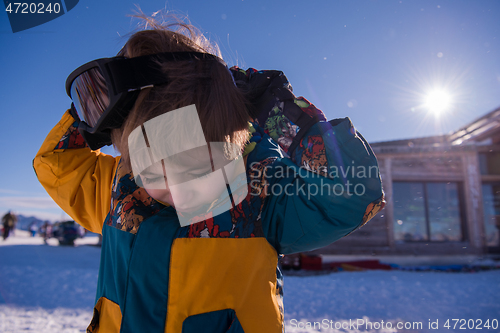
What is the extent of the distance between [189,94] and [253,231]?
443mm

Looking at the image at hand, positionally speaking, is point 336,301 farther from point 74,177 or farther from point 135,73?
point 135,73

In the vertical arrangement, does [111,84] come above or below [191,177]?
above

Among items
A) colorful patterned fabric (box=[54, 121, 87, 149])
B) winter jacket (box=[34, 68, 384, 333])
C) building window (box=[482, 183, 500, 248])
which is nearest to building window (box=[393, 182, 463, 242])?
building window (box=[482, 183, 500, 248])

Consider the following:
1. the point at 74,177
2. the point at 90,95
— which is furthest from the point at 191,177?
the point at 74,177

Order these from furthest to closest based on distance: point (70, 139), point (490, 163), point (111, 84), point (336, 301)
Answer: point (490, 163)
point (336, 301)
point (70, 139)
point (111, 84)

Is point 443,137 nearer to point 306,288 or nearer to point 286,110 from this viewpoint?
point 306,288

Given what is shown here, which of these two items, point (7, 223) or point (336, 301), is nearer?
point (336, 301)

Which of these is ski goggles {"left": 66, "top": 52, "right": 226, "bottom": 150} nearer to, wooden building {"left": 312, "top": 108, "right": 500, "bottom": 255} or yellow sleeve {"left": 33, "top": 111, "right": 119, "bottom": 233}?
yellow sleeve {"left": 33, "top": 111, "right": 119, "bottom": 233}

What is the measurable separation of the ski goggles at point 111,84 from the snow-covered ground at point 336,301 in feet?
8.46

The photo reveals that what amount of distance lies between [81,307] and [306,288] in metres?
3.05

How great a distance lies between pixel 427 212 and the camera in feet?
21.6

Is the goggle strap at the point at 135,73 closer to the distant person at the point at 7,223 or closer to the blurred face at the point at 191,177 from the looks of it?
the blurred face at the point at 191,177

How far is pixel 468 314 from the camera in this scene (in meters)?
3.07

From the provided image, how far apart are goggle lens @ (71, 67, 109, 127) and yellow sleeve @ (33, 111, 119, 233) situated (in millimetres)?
222
